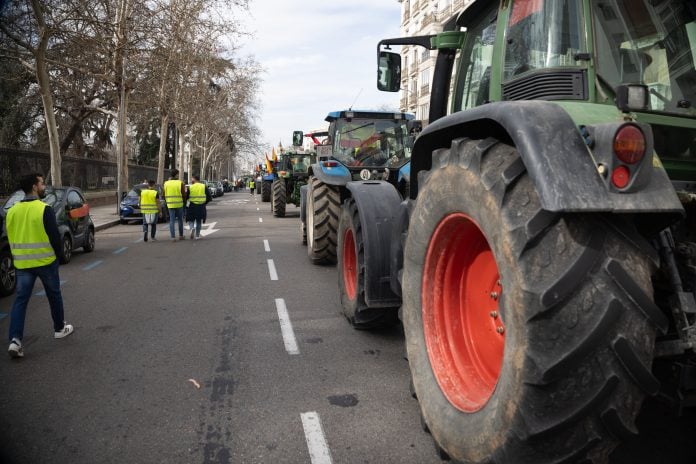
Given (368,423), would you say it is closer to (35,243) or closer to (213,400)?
(213,400)

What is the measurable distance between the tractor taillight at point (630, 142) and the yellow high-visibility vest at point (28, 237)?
17.4ft

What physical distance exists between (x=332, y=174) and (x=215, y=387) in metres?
5.35

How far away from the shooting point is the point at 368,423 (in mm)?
3629

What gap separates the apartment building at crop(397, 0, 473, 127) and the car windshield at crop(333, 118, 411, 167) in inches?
1193

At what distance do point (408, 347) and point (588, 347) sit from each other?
1.39 metres

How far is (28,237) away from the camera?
5.38 m

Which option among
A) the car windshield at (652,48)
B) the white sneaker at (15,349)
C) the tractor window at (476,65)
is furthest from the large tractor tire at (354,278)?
the white sneaker at (15,349)

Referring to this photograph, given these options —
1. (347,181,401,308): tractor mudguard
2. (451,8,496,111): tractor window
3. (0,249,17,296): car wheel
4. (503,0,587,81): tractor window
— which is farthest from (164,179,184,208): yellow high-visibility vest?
(503,0,587,81): tractor window

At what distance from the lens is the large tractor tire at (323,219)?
9.02 meters

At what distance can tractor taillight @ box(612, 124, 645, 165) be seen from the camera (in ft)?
6.31

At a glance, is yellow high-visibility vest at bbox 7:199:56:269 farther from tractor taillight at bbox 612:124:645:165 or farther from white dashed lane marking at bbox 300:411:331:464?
tractor taillight at bbox 612:124:645:165

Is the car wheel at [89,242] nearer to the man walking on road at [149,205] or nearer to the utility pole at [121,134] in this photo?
the man walking on road at [149,205]

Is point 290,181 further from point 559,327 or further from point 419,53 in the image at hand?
point 419,53

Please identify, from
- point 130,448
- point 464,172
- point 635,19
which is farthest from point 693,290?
point 130,448
